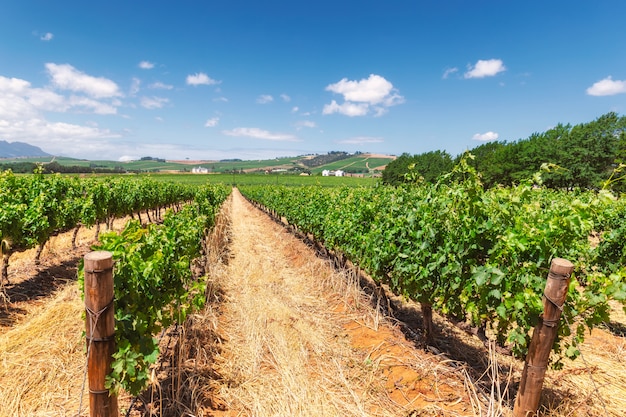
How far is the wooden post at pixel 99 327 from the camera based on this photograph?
7.16ft

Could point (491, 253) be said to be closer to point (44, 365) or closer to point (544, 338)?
point (544, 338)

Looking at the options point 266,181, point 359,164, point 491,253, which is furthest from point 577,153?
point 359,164

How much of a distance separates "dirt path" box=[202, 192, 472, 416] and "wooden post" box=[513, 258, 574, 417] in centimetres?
72

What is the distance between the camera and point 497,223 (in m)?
3.57

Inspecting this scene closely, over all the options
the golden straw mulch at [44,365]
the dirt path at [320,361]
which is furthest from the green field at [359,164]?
the golden straw mulch at [44,365]

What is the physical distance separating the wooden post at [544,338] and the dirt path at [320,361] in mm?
724

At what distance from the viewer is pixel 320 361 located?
14.4 ft

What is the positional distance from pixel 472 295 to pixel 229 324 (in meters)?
4.01

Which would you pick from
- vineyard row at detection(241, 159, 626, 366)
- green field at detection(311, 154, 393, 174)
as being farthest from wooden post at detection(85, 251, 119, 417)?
green field at detection(311, 154, 393, 174)

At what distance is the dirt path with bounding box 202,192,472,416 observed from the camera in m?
3.53

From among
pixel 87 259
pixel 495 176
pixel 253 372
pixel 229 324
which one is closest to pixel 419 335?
pixel 253 372

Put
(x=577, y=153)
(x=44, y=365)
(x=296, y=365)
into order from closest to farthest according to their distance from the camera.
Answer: (x=44, y=365) < (x=296, y=365) < (x=577, y=153)

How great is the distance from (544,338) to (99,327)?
3.67m

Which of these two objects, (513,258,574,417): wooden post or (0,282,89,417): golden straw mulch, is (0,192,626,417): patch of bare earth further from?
(513,258,574,417): wooden post
